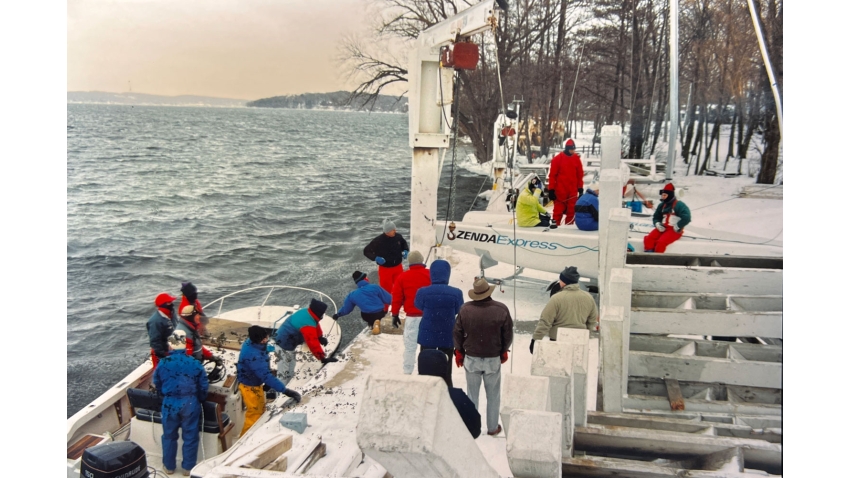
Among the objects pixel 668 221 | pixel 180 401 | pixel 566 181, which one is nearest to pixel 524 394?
pixel 180 401

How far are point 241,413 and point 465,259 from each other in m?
5.30

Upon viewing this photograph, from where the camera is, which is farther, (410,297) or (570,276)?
(410,297)

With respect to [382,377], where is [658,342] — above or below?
below

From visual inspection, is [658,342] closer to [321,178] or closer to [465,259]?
[465,259]

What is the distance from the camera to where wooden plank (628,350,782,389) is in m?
4.72

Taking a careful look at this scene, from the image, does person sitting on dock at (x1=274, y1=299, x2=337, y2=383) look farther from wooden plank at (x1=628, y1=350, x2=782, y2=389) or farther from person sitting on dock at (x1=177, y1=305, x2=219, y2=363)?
wooden plank at (x1=628, y1=350, x2=782, y2=389)

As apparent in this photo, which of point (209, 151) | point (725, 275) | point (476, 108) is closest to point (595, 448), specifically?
point (725, 275)

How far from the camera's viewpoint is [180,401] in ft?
15.2

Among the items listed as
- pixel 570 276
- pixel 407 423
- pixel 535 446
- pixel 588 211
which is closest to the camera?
pixel 407 423

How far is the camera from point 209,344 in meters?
7.24

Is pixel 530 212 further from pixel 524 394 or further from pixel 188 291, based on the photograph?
pixel 524 394

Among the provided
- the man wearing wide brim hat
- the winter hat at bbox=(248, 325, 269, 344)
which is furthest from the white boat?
the man wearing wide brim hat

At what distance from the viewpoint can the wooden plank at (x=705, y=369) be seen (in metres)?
4.72

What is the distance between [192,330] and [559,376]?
167 inches
